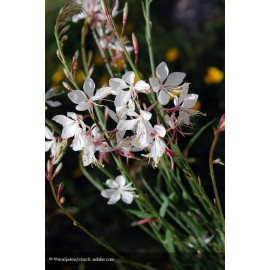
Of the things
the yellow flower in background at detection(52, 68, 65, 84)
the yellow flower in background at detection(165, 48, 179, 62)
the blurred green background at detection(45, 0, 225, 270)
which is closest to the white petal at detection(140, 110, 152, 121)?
the blurred green background at detection(45, 0, 225, 270)

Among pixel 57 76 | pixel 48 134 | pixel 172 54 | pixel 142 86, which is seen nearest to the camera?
pixel 142 86

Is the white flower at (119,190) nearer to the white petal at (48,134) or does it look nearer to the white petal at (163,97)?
the white petal at (48,134)

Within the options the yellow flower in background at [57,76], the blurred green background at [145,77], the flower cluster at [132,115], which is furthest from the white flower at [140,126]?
the yellow flower in background at [57,76]

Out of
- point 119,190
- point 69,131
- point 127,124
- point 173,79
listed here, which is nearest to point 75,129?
point 69,131

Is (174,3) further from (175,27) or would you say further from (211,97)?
(211,97)

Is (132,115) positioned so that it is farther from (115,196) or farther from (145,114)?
(115,196)

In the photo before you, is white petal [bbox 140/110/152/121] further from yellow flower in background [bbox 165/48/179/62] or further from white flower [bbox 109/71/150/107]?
yellow flower in background [bbox 165/48/179/62]
